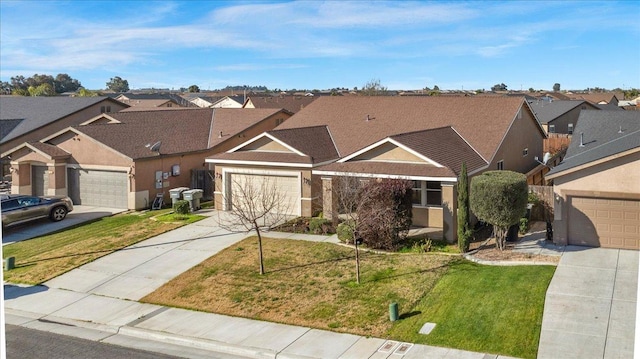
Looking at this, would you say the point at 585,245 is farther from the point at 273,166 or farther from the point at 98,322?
the point at 98,322

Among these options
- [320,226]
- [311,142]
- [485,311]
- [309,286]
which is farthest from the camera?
[311,142]

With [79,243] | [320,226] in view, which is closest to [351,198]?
[320,226]

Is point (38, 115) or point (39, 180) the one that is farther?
point (38, 115)

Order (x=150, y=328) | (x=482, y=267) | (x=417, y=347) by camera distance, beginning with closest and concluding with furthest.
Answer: (x=417, y=347)
(x=150, y=328)
(x=482, y=267)

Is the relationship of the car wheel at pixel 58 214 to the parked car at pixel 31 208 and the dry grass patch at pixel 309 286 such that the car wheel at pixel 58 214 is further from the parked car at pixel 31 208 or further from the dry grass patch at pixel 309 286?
the dry grass patch at pixel 309 286

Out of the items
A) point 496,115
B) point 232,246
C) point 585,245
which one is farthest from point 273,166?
point 585,245

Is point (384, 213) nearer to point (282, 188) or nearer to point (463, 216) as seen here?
point (463, 216)

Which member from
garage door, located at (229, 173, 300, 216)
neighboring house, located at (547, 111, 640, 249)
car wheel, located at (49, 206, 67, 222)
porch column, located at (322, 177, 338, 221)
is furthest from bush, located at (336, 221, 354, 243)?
car wheel, located at (49, 206, 67, 222)
